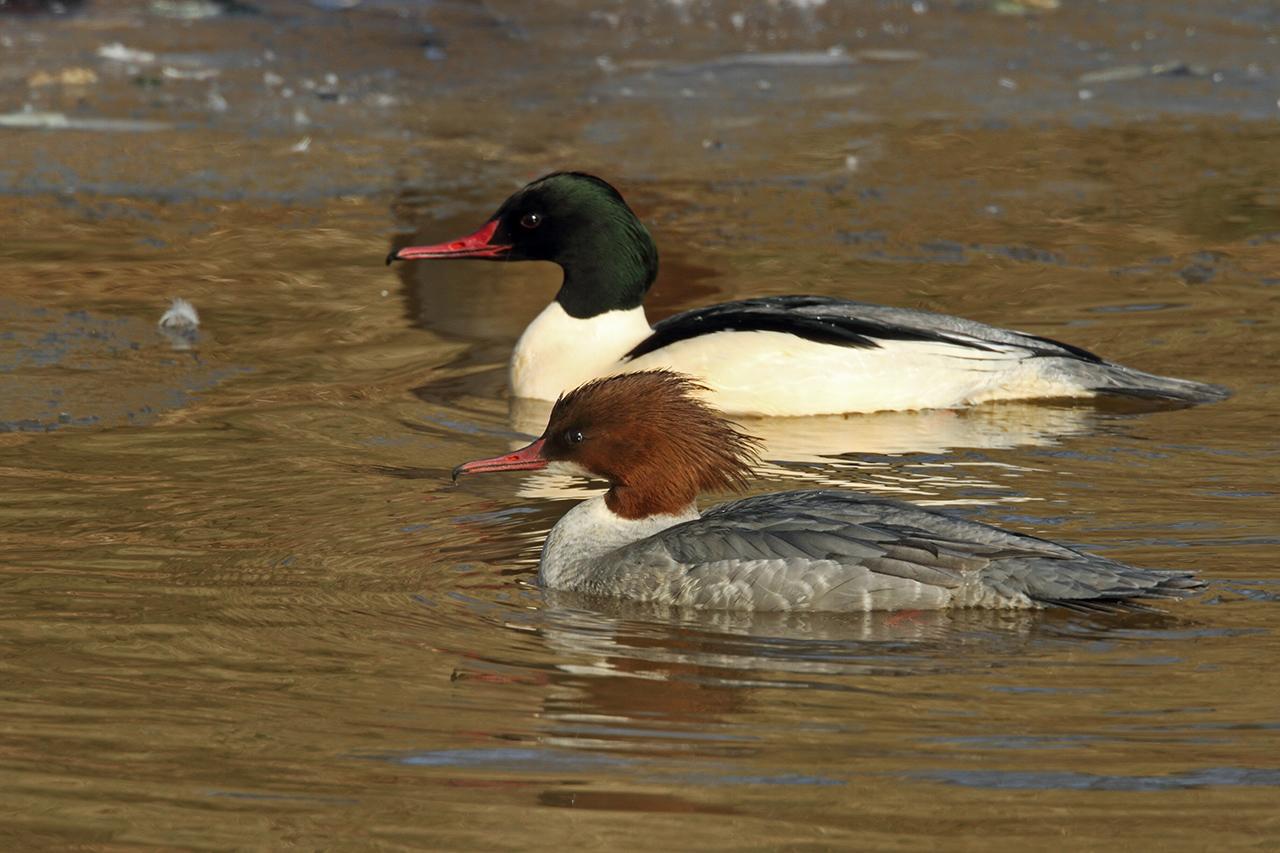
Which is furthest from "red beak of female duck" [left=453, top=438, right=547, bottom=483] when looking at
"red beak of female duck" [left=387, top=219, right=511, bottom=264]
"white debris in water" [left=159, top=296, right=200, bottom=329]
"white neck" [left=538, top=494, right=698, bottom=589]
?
"white debris in water" [left=159, top=296, right=200, bottom=329]

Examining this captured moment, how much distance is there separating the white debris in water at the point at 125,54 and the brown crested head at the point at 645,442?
9.71 meters

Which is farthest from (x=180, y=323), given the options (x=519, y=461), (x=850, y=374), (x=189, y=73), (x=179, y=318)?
(x=189, y=73)

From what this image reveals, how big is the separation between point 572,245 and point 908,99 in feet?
18.4

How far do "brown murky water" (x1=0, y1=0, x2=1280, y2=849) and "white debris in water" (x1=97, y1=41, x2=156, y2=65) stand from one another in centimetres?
4

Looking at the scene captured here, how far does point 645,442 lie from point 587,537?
1.18 feet

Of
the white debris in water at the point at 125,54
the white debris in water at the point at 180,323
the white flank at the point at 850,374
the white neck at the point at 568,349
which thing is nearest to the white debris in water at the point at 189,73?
the white debris in water at the point at 125,54

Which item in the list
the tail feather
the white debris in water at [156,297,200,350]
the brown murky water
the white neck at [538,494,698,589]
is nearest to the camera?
the brown murky water

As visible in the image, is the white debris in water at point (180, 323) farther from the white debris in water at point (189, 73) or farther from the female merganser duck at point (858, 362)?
the white debris in water at point (189, 73)

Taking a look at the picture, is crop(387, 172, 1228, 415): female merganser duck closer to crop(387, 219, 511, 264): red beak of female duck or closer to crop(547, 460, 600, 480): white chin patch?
crop(387, 219, 511, 264): red beak of female duck

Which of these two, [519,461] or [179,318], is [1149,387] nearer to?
[519,461]

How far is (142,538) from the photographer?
711 cm

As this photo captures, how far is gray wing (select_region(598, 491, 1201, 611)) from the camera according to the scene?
621 cm

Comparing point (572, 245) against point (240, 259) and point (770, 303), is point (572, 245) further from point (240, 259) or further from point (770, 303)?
point (240, 259)

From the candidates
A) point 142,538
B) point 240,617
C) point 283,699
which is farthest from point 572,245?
point 283,699
